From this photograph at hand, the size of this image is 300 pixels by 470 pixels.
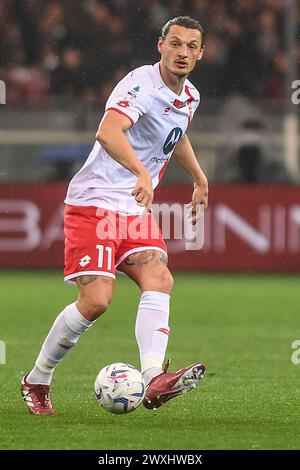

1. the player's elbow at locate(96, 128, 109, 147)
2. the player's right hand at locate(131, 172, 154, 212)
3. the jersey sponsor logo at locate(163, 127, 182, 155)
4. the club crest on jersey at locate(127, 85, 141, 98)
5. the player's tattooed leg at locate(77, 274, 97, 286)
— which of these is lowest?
the player's tattooed leg at locate(77, 274, 97, 286)

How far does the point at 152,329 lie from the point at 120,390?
489 mm

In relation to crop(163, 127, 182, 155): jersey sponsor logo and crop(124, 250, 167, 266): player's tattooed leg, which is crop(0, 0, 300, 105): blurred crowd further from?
crop(124, 250, 167, 266): player's tattooed leg

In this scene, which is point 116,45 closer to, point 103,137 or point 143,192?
point 103,137

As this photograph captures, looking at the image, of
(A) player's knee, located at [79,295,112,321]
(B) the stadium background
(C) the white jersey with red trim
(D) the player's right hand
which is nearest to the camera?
(D) the player's right hand

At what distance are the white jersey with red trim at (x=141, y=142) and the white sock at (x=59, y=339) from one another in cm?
62

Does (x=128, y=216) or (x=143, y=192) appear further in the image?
(x=128, y=216)

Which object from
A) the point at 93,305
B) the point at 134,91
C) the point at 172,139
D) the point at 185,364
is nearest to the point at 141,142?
the point at 172,139

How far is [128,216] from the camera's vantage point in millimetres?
6574

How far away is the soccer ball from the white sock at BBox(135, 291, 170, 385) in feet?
0.53

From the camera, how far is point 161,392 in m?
6.01

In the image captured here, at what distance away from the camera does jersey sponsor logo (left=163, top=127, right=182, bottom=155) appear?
6.66 meters

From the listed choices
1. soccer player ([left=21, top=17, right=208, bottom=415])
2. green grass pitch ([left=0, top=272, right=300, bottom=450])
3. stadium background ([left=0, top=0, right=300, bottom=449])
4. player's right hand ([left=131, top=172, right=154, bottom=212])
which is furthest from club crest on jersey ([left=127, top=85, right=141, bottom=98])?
stadium background ([left=0, top=0, right=300, bottom=449])

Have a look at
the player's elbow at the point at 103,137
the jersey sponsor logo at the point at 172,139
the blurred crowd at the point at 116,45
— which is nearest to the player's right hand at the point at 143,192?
the player's elbow at the point at 103,137

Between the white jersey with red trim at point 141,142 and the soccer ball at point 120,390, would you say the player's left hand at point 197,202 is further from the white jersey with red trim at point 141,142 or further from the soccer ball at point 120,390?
the soccer ball at point 120,390
